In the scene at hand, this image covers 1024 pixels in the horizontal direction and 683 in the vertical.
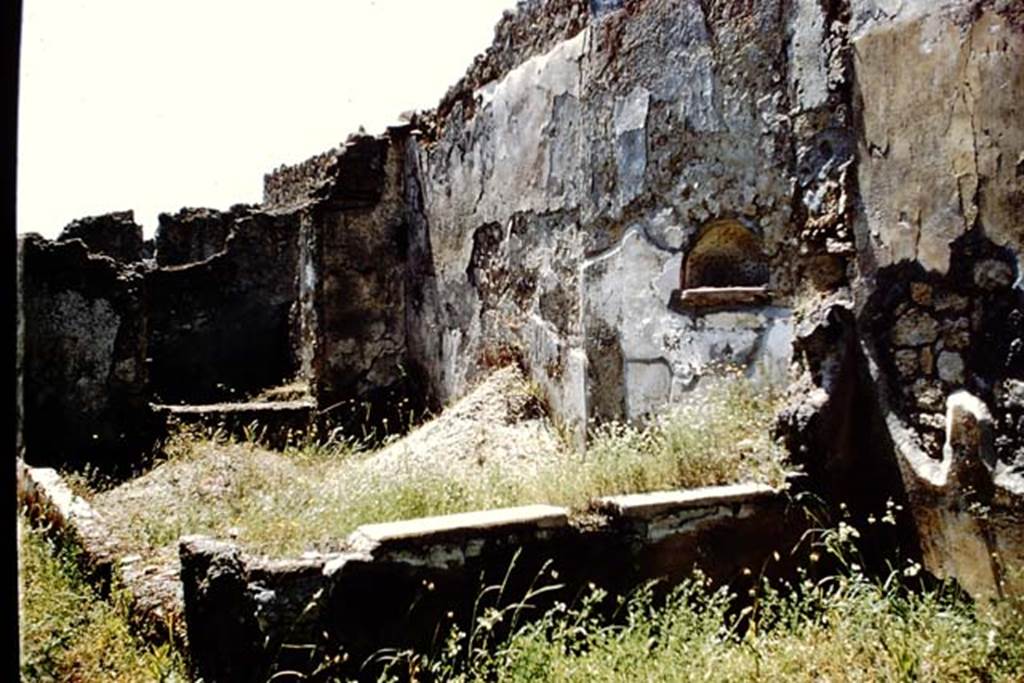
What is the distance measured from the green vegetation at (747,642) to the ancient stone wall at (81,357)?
17.1ft

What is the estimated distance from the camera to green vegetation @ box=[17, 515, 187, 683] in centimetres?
324

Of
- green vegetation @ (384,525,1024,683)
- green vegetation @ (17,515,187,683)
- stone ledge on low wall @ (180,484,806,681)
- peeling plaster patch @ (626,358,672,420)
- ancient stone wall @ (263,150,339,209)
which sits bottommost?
green vegetation @ (17,515,187,683)

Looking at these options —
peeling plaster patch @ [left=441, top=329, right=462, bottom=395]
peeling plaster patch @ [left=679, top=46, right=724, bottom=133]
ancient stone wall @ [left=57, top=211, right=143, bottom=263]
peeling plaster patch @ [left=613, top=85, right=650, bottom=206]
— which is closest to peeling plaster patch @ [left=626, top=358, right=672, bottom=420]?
peeling plaster patch @ [left=613, top=85, right=650, bottom=206]

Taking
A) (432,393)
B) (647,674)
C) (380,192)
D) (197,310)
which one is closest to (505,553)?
(647,674)

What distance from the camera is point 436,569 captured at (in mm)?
3133

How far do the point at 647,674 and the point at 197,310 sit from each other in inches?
414

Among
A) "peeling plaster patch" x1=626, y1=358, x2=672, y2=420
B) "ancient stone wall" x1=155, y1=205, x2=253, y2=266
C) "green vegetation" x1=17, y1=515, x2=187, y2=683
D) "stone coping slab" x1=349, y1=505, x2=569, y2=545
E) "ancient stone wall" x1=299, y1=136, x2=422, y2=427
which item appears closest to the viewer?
"stone coping slab" x1=349, y1=505, x2=569, y2=545

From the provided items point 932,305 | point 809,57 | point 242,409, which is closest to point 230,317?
point 242,409

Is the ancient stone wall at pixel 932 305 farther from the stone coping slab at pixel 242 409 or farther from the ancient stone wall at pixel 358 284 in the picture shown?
the stone coping slab at pixel 242 409

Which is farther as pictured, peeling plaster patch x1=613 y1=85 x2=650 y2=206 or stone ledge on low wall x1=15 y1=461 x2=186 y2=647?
peeling plaster patch x1=613 y1=85 x2=650 y2=206

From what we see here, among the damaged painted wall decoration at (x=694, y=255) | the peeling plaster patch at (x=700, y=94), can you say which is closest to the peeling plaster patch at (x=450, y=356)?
the damaged painted wall decoration at (x=694, y=255)

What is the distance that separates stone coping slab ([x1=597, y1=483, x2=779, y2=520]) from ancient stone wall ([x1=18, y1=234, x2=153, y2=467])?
17.0 feet

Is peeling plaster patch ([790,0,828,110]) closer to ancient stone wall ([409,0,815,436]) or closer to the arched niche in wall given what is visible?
ancient stone wall ([409,0,815,436])

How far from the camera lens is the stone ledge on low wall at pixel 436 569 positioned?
2955 millimetres
